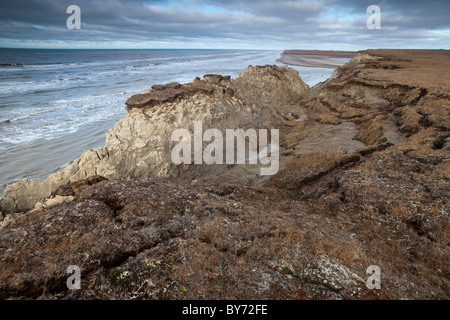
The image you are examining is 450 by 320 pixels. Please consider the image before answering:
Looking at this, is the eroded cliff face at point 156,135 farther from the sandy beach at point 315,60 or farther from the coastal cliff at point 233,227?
the sandy beach at point 315,60

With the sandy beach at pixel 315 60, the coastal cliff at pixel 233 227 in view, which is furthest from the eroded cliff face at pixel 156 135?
the sandy beach at pixel 315 60

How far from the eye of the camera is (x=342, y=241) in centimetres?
494

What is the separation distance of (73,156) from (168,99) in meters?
6.81

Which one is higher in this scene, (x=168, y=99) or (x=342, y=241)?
(x=168, y=99)

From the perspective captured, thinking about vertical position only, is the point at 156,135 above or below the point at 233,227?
above

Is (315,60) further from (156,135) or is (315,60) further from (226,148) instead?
(156,135)

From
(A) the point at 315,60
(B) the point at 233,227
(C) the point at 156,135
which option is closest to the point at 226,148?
(C) the point at 156,135

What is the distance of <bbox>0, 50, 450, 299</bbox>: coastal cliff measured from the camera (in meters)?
3.71

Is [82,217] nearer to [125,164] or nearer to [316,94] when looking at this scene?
[125,164]

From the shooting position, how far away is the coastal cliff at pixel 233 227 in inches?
146

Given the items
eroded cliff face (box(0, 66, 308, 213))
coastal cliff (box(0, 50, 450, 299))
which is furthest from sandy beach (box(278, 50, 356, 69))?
coastal cliff (box(0, 50, 450, 299))

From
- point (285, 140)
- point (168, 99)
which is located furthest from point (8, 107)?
point (285, 140)

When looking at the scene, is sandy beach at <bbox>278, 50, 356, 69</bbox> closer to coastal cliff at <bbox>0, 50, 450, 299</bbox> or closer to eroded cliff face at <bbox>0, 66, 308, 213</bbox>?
eroded cliff face at <bbox>0, 66, 308, 213</bbox>

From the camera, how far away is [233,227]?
5137 millimetres
